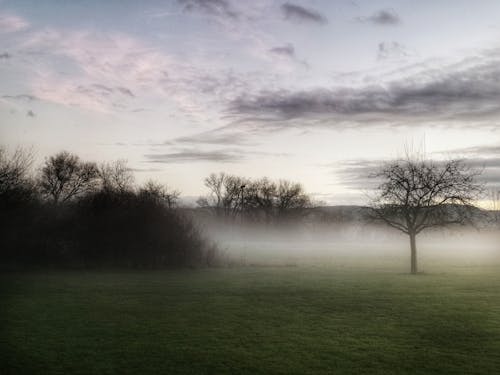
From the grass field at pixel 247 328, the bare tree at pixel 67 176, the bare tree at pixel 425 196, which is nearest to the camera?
the grass field at pixel 247 328

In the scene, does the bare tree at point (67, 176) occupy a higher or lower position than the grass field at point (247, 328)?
higher

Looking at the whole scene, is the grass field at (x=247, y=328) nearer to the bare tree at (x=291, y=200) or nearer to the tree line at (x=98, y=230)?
the tree line at (x=98, y=230)

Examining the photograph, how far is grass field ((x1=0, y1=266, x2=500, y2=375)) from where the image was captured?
36.2 ft

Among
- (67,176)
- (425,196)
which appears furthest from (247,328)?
(67,176)

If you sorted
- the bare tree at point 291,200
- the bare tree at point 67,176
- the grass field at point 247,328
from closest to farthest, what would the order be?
the grass field at point 247,328
the bare tree at point 67,176
the bare tree at point 291,200

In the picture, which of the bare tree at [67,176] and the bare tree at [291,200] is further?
the bare tree at [291,200]

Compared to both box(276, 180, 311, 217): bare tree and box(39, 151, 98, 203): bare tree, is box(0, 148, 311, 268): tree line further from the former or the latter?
box(276, 180, 311, 217): bare tree

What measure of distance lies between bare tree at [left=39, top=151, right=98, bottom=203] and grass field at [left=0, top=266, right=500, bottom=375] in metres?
60.8

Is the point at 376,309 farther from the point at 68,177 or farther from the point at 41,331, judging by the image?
the point at 68,177

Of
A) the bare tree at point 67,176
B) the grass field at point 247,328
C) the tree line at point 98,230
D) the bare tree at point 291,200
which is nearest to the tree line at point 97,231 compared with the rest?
the tree line at point 98,230

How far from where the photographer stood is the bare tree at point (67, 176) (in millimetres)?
83312

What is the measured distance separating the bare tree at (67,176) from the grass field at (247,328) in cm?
6079

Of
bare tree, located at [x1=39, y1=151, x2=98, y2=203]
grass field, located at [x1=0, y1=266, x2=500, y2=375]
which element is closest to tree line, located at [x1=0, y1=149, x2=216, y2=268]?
grass field, located at [x1=0, y1=266, x2=500, y2=375]

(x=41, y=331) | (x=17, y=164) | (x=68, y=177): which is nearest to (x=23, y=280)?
(x=41, y=331)
